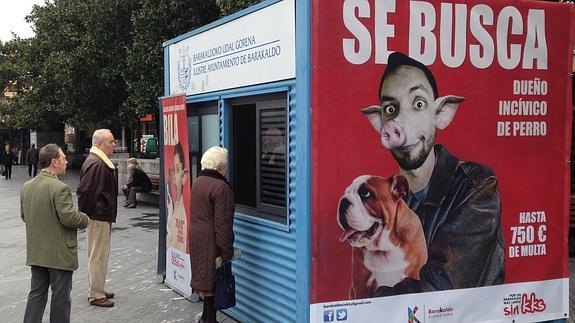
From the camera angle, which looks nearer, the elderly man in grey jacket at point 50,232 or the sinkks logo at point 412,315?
the sinkks logo at point 412,315

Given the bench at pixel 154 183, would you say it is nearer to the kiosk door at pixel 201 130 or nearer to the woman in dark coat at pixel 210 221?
the kiosk door at pixel 201 130

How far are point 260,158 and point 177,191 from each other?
1.49 metres

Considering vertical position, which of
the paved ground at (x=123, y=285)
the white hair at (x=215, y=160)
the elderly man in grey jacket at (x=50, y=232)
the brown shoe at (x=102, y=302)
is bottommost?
the paved ground at (x=123, y=285)

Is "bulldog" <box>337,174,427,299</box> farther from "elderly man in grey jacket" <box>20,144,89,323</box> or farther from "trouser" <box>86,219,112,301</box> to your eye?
"trouser" <box>86,219,112,301</box>

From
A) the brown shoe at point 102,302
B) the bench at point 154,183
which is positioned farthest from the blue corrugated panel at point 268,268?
the bench at point 154,183

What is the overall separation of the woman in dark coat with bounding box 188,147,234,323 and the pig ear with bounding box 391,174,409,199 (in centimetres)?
134

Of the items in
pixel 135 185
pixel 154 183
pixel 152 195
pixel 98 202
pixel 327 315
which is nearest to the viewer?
pixel 327 315

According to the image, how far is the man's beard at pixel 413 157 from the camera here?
4.45 m

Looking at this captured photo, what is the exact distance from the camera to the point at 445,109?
4547 millimetres

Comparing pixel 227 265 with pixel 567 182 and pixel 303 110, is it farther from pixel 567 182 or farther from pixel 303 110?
pixel 567 182

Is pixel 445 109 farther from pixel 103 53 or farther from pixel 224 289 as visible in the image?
pixel 103 53

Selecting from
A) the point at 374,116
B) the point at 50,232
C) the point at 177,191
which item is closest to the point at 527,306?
the point at 374,116

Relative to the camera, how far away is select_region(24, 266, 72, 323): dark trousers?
504cm

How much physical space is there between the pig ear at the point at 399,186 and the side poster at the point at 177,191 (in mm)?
2423
